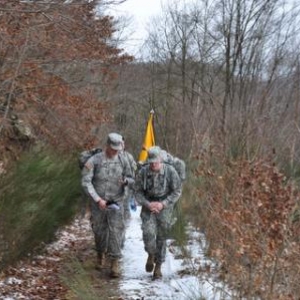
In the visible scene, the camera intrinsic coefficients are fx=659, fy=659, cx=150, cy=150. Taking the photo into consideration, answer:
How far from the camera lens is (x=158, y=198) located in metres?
7.88

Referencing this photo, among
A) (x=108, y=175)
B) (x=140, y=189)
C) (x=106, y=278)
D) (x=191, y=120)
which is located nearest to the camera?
(x=140, y=189)

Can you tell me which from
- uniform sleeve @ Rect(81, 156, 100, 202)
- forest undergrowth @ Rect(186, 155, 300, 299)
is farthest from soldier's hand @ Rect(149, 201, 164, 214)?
forest undergrowth @ Rect(186, 155, 300, 299)

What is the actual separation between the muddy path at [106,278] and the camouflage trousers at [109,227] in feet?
1.09

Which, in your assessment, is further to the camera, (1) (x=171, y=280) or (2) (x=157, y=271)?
(2) (x=157, y=271)

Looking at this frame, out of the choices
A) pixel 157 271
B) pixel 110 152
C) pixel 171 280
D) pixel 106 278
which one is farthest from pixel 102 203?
pixel 171 280

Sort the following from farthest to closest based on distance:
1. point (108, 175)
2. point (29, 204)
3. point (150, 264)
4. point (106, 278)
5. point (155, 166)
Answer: point (108, 175) → point (150, 264) → point (106, 278) → point (155, 166) → point (29, 204)

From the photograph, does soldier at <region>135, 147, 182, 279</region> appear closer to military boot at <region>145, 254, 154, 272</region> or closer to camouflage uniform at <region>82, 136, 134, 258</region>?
military boot at <region>145, 254, 154, 272</region>

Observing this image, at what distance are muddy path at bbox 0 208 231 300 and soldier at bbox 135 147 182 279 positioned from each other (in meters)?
0.31

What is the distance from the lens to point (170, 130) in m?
23.3

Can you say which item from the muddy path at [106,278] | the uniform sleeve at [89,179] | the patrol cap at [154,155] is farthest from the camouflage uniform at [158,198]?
the uniform sleeve at [89,179]

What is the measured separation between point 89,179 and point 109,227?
659 mm

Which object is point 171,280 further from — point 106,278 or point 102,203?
point 102,203

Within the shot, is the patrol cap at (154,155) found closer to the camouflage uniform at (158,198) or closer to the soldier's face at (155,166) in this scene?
the soldier's face at (155,166)

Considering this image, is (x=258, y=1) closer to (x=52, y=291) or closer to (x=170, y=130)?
(x=170, y=130)
